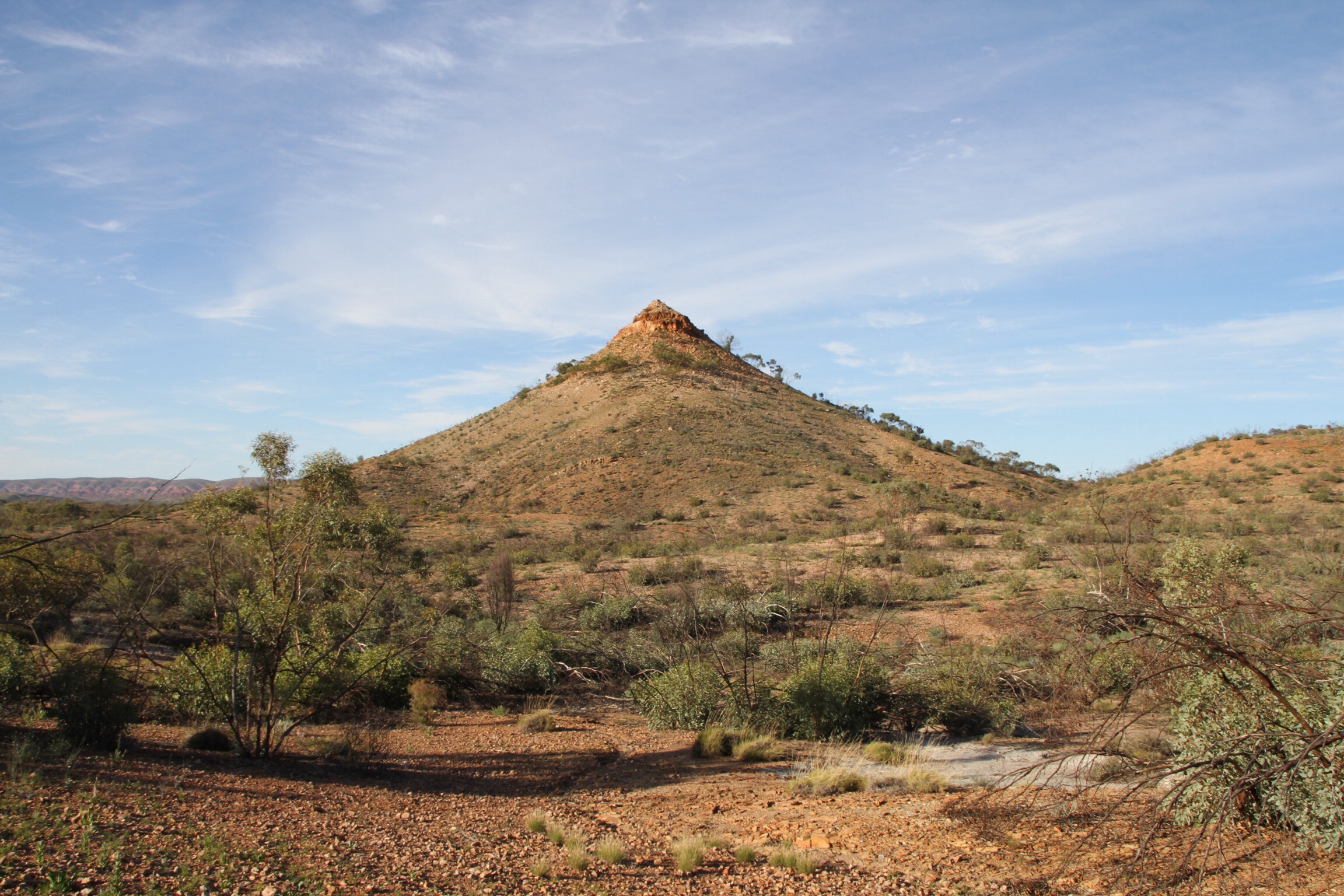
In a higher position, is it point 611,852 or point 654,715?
point 611,852

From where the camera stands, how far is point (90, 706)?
8672 mm

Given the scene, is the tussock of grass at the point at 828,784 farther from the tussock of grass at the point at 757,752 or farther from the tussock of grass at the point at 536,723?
the tussock of grass at the point at 536,723

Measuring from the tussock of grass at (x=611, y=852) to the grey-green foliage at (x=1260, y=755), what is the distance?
14.2ft

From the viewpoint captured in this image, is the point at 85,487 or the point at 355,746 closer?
the point at 355,746

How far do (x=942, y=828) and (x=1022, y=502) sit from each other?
4070 centimetres

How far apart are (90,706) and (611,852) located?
6.49 m

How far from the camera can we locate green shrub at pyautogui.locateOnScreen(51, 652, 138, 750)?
28.1 feet

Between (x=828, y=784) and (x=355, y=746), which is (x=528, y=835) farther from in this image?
(x=355, y=746)

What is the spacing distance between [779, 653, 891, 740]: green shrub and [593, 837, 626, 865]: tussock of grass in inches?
204

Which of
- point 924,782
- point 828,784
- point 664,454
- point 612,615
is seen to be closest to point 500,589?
point 612,615

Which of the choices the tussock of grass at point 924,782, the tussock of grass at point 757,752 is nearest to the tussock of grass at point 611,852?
the tussock of grass at point 924,782

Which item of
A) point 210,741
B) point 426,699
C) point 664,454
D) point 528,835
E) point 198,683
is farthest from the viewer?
point 664,454

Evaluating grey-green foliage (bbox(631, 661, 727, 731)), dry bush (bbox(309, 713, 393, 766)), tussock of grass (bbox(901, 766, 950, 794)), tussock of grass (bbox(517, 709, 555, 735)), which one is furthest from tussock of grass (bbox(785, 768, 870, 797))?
dry bush (bbox(309, 713, 393, 766))

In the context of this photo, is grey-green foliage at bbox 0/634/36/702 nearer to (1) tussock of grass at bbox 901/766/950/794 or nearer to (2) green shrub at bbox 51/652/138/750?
(2) green shrub at bbox 51/652/138/750
